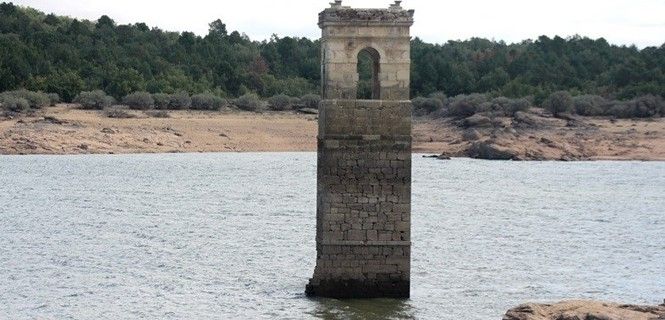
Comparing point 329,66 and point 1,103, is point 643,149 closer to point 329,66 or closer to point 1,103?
point 1,103

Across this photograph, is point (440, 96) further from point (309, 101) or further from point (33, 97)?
point (33, 97)

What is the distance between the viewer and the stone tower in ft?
86.5

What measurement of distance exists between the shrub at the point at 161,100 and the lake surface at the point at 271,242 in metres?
19.6

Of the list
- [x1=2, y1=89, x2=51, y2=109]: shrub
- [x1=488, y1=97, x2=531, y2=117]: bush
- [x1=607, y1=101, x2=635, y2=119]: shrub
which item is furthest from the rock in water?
[x1=2, y1=89, x2=51, y2=109]: shrub

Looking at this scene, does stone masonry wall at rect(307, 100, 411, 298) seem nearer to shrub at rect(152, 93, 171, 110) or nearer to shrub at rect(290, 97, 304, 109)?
shrub at rect(152, 93, 171, 110)

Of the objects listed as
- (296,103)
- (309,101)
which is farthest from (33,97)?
(309,101)

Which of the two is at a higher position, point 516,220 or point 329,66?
point 329,66

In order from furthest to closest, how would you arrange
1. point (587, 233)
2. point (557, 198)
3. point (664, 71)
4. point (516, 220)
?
point (664, 71)
point (557, 198)
point (516, 220)
point (587, 233)

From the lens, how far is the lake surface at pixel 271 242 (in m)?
28.0

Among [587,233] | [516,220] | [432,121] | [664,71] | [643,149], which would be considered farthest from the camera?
[664,71]

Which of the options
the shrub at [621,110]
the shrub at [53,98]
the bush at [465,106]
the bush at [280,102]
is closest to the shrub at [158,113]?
the shrub at [53,98]

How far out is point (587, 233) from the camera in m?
44.6

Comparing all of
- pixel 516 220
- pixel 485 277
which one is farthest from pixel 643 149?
pixel 485 277

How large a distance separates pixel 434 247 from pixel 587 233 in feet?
26.0
